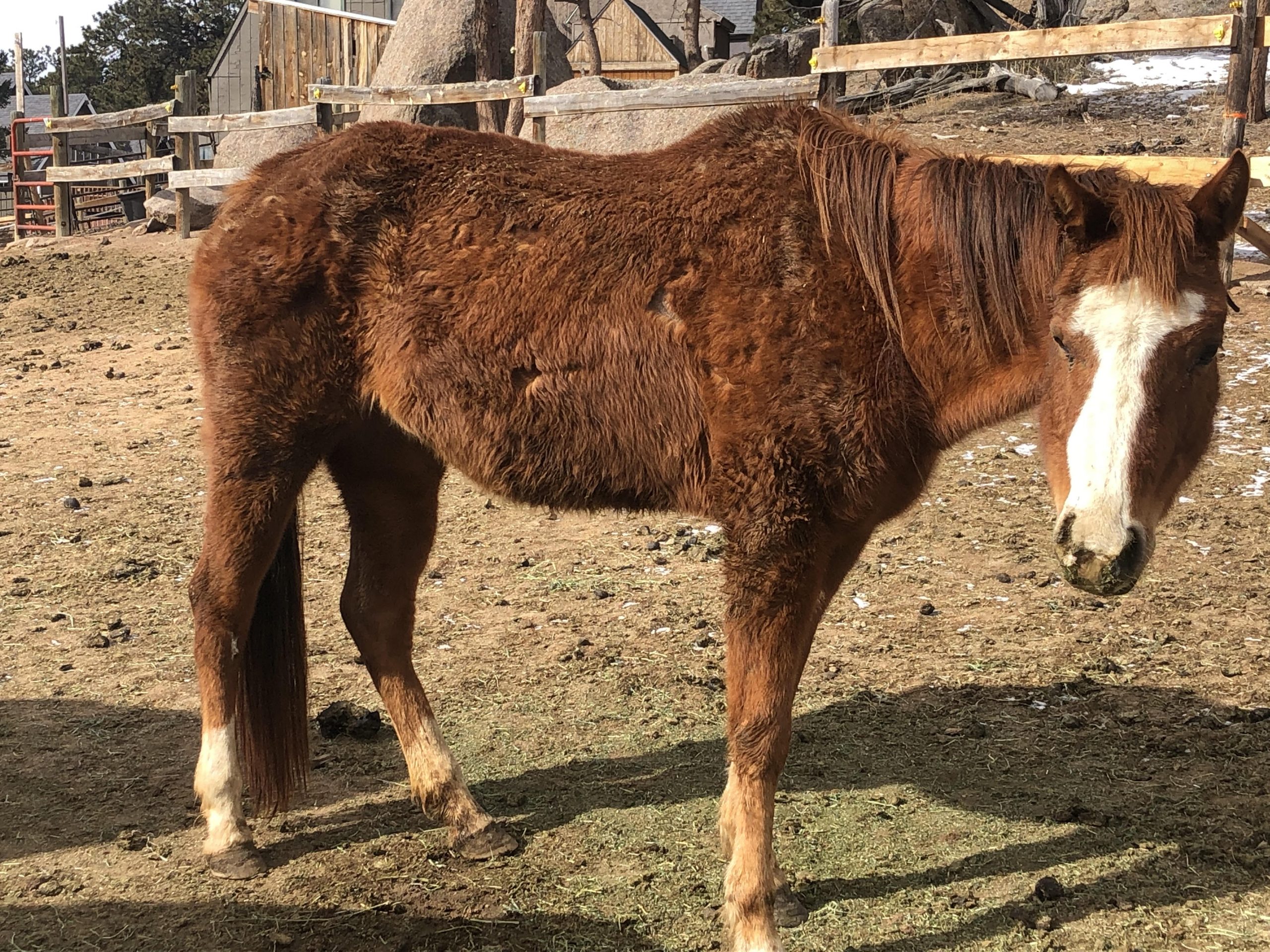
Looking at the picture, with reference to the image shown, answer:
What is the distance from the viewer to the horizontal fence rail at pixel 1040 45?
28.2 ft

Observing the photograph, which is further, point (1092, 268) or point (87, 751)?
point (87, 751)

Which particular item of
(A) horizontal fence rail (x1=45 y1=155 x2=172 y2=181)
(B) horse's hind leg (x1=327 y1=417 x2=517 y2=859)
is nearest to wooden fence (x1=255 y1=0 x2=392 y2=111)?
(A) horizontal fence rail (x1=45 y1=155 x2=172 y2=181)

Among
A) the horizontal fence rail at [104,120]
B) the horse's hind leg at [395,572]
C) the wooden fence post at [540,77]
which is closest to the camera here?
the horse's hind leg at [395,572]

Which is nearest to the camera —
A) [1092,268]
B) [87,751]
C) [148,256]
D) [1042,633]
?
[1092,268]

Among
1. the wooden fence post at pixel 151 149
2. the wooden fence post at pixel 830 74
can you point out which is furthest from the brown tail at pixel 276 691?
the wooden fence post at pixel 151 149

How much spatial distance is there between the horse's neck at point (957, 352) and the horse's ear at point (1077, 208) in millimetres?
175

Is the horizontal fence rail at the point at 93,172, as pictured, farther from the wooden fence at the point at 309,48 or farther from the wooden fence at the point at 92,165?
the wooden fence at the point at 309,48

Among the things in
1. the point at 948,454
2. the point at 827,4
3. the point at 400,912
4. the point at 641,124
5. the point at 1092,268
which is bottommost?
the point at 400,912

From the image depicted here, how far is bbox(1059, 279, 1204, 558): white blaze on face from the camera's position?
2514 mm

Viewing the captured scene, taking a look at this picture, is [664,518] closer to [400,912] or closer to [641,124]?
[400,912]

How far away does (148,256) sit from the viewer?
47.3 ft

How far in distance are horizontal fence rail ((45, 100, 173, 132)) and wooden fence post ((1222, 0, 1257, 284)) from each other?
14.1 metres

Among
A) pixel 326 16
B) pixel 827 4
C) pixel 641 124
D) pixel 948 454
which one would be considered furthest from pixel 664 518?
pixel 326 16

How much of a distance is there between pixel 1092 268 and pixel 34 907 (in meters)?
3.42
